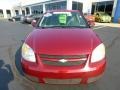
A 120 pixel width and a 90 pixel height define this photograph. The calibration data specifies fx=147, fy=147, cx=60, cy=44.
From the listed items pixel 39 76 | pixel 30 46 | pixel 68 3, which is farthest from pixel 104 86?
pixel 68 3

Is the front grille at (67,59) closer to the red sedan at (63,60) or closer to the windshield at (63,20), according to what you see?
the red sedan at (63,60)

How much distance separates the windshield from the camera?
3932 mm

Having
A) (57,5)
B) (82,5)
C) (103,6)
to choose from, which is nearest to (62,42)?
(103,6)

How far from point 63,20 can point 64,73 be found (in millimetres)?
2028

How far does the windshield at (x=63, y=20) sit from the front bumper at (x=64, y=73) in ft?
5.13

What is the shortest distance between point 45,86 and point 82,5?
2816cm

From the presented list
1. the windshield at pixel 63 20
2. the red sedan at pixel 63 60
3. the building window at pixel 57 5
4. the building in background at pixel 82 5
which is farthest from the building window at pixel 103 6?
the red sedan at pixel 63 60

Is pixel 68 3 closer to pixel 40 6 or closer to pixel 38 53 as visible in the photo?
pixel 40 6

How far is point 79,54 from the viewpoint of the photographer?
100.0 inches

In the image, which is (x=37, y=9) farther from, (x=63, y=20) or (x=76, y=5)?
(x=63, y=20)

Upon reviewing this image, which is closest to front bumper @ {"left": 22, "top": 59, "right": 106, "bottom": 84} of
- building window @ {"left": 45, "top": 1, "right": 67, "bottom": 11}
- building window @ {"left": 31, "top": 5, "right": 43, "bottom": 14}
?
building window @ {"left": 45, "top": 1, "right": 67, "bottom": 11}

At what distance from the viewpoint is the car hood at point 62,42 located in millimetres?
2607

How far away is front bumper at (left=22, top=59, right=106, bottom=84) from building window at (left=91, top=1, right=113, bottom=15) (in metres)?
23.6

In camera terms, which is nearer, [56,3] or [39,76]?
[39,76]
